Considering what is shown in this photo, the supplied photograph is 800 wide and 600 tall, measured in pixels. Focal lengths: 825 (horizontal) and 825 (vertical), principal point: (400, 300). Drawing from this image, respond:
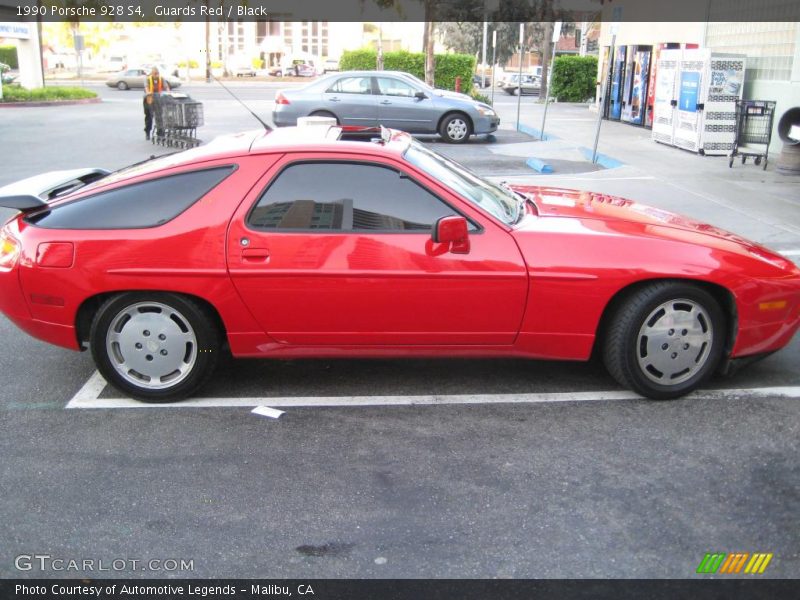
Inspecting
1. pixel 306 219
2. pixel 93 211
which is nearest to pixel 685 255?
pixel 306 219

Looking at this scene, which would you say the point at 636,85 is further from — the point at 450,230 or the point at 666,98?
the point at 450,230

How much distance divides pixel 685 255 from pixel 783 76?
12675mm

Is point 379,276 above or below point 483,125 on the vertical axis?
below

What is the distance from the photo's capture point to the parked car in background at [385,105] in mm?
18641

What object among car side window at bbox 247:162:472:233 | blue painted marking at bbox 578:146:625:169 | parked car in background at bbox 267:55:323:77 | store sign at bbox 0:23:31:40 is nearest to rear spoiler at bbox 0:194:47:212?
car side window at bbox 247:162:472:233

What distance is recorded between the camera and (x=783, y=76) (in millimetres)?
15266

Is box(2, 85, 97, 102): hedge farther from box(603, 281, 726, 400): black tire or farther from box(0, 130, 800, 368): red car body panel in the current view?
box(603, 281, 726, 400): black tire

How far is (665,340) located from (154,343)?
2.86 metres

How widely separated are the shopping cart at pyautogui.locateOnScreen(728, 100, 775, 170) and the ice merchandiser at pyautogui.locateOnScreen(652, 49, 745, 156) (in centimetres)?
71

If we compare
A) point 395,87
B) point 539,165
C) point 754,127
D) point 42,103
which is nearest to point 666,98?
point 754,127

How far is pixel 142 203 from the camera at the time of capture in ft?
15.4

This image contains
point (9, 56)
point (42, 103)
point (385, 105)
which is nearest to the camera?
point (385, 105)

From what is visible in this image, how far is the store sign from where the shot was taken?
32.1 metres
